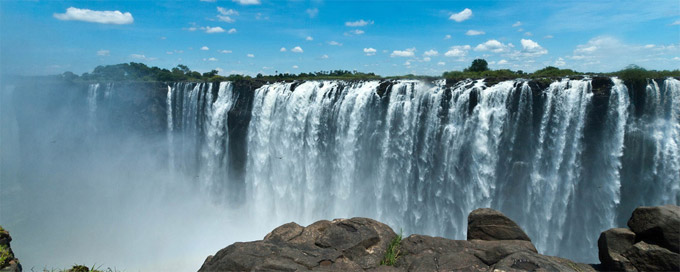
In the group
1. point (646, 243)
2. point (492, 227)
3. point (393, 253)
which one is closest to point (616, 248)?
point (646, 243)

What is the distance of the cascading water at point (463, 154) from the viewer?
12.5 m

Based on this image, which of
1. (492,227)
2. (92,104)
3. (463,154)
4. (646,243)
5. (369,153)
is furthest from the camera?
(92,104)

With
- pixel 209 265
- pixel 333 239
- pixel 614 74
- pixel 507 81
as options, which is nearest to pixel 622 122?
pixel 614 74

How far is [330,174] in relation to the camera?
1844 cm

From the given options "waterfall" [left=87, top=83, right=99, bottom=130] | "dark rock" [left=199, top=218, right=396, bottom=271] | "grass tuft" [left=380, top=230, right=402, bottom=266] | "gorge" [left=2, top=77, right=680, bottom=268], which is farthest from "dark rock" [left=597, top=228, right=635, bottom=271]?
"waterfall" [left=87, top=83, right=99, bottom=130]

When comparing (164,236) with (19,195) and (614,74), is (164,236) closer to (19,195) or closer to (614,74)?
(19,195)

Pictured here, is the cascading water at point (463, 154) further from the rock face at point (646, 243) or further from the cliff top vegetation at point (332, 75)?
the rock face at point (646, 243)

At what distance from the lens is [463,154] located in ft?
48.6

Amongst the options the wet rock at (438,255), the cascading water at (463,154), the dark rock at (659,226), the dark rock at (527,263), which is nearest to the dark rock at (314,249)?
the wet rock at (438,255)

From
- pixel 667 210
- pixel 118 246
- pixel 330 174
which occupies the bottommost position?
pixel 118 246

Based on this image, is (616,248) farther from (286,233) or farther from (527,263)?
(286,233)

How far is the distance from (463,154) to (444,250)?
9.85m

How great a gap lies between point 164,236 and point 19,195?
566 inches

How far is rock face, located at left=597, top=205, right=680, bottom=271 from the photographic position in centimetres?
488
